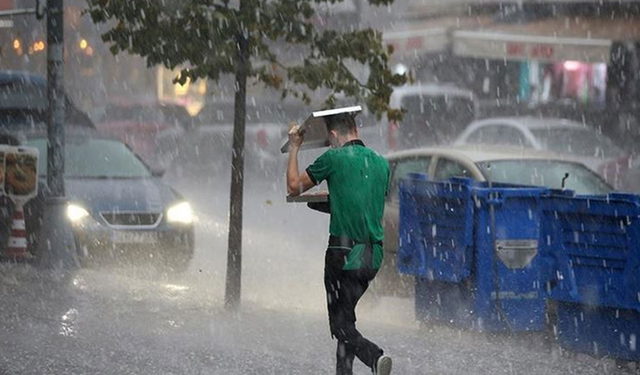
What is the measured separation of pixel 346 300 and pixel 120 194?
7.38 metres

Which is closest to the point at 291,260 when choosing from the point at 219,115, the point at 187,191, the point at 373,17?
the point at 187,191

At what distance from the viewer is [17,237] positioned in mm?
15523

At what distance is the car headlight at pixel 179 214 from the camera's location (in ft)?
51.9

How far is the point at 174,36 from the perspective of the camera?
40.0 ft

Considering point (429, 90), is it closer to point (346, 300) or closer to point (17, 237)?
point (17, 237)

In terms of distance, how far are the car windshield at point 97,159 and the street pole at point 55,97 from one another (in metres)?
1.33

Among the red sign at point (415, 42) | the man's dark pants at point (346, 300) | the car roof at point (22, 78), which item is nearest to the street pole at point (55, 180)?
the man's dark pants at point (346, 300)

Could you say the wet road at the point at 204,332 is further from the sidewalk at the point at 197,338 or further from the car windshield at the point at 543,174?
the car windshield at the point at 543,174

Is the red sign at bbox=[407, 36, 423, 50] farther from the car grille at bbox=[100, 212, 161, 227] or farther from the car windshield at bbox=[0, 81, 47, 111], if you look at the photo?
the car grille at bbox=[100, 212, 161, 227]

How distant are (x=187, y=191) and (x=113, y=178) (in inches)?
499

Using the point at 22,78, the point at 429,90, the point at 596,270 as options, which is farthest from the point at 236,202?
the point at 429,90

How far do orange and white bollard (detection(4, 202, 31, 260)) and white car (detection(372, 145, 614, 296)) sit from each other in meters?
3.73

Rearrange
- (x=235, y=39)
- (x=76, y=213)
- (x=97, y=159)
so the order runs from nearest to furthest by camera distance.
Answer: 1. (x=235, y=39)
2. (x=76, y=213)
3. (x=97, y=159)

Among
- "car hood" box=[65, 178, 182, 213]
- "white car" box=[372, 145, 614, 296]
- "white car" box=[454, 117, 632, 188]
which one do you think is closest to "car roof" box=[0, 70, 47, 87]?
"white car" box=[454, 117, 632, 188]
